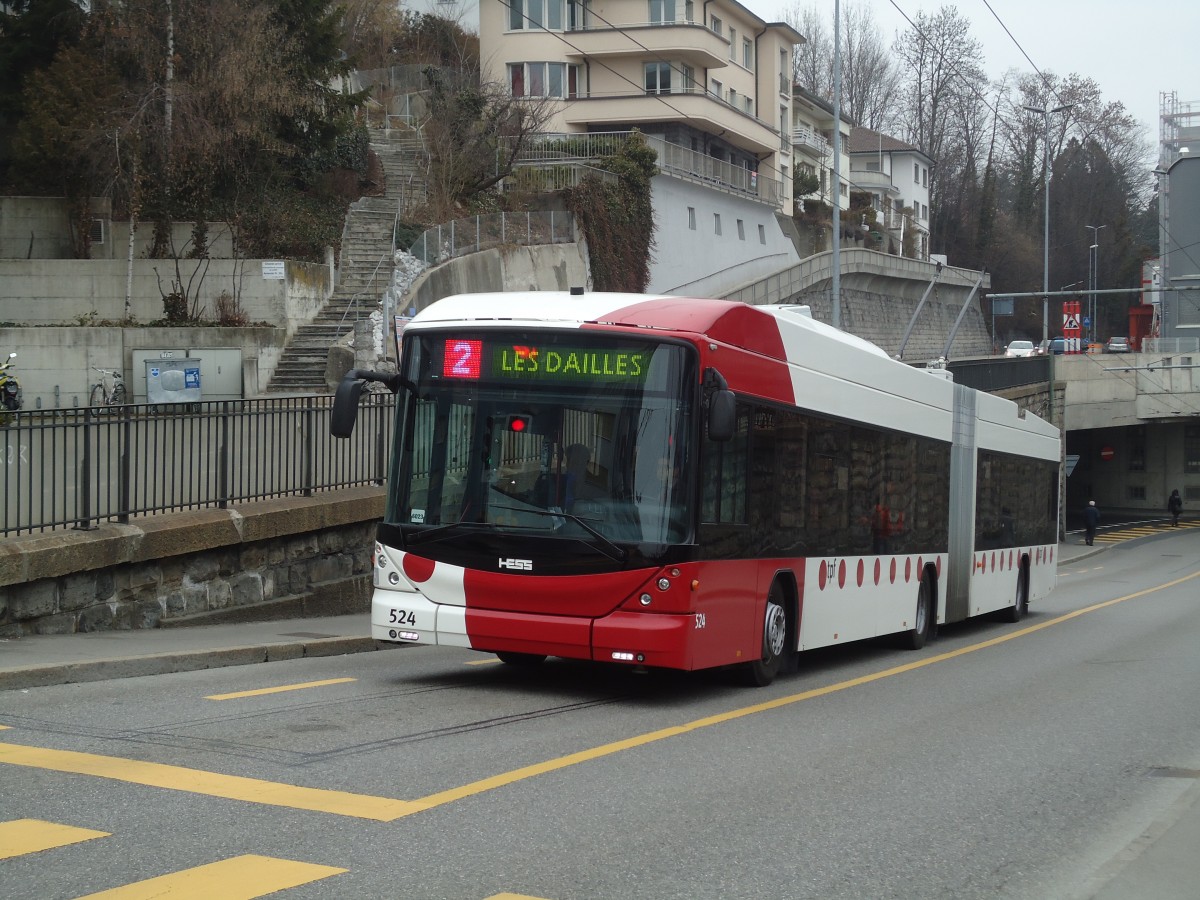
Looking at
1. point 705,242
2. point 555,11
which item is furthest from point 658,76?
point 705,242

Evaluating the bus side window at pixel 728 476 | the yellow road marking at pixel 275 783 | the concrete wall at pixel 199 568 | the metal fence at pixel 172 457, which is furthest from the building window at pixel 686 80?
the yellow road marking at pixel 275 783

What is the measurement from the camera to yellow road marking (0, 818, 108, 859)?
572 cm

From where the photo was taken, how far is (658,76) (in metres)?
57.5

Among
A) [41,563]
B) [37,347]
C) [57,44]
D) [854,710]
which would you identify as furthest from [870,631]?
[57,44]

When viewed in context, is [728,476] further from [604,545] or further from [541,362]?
[541,362]

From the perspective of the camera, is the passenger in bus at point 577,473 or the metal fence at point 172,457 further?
the metal fence at point 172,457

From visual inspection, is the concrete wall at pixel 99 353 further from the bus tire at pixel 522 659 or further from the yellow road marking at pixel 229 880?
the yellow road marking at pixel 229 880

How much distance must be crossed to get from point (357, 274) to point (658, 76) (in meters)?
27.1

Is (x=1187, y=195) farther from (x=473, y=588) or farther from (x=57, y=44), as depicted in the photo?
(x=473, y=588)

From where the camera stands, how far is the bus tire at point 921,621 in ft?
53.9

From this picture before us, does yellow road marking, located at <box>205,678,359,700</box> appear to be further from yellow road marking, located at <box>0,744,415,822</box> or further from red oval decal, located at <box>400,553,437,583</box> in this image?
yellow road marking, located at <box>0,744,415,822</box>

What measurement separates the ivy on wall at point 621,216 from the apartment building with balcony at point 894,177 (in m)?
39.4

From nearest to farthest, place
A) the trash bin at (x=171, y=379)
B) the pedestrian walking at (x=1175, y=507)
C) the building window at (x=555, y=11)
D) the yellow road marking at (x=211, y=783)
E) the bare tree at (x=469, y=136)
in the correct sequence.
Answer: the yellow road marking at (x=211, y=783) → the trash bin at (x=171, y=379) → the bare tree at (x=469, y=136) → the building window at (x=555, y=11) → the pedestrian walking at (x=1175, y=507)

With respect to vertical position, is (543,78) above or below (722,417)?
above
